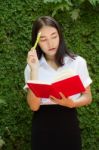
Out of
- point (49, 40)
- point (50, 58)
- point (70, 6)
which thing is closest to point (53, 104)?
point (50, 58)

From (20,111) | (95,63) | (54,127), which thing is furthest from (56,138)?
(95,63)

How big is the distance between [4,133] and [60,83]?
59.2 inches

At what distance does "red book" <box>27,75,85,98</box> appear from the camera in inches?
98.4

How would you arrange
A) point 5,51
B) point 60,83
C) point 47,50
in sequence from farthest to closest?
point 5,51
point 47,50
point 60,83

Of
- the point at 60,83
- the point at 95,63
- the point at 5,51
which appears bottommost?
the point at 95,63

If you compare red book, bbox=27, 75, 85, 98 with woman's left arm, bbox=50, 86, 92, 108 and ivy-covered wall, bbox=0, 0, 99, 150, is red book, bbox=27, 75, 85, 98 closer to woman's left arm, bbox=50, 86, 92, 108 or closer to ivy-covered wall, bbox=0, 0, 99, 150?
woman's left arm, bbox=50, 86, 92, 108

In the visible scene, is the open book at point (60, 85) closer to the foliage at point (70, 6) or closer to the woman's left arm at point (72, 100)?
the woman's left arm at point (72, 100)

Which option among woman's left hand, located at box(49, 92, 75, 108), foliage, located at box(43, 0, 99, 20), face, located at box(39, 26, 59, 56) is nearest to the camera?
woman's left hand, located at box(49, 92, 75, 108)

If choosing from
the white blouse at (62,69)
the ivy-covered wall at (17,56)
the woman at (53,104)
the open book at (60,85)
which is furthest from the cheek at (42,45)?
the ivy-covered wall at (17,56)

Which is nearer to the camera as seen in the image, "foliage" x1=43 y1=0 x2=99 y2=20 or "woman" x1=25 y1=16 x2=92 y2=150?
"woman" x1=25 y1=16 x2=92 y2=150

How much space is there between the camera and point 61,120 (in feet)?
9.37

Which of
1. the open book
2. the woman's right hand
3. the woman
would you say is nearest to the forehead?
the woman

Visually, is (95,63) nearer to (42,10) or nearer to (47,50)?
(42,10)

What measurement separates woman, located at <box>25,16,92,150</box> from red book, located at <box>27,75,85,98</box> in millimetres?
215
